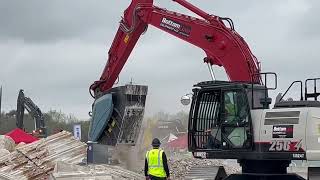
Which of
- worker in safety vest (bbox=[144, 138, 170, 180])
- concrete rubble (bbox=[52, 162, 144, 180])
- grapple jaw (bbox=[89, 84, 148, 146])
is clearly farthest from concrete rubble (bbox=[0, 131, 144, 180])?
worker in safety vest (bbox=[144, 138, 170, 180])

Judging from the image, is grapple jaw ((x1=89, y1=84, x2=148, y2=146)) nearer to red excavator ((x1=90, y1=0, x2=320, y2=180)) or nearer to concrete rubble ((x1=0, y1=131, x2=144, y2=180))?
concrete rubble ((x1=0, y1=131, x2=144, y2=180))

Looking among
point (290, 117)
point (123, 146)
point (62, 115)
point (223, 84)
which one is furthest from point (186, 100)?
point (62, 115)

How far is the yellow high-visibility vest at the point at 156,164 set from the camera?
1230 centimetres

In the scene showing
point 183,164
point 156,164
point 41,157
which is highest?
point 156,164

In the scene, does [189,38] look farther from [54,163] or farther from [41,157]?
[41,157]

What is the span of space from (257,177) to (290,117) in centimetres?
156

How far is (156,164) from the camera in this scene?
485 inches

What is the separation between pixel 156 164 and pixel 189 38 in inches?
226

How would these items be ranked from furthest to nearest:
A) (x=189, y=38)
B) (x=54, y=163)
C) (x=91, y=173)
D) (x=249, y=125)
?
(x=54, y=163) < (x=189, y=38) < (x=91, y=173) < (x=249, y=125)

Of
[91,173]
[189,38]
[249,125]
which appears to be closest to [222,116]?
[249,125]

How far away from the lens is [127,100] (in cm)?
1906

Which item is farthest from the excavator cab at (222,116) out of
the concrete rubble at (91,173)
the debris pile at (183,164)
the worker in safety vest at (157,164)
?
the debris pile at (183,164)

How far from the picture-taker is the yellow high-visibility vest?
40.4ft

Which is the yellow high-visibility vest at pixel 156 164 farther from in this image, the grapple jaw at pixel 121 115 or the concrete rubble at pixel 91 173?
the grapple jaw at pixel 121 115
